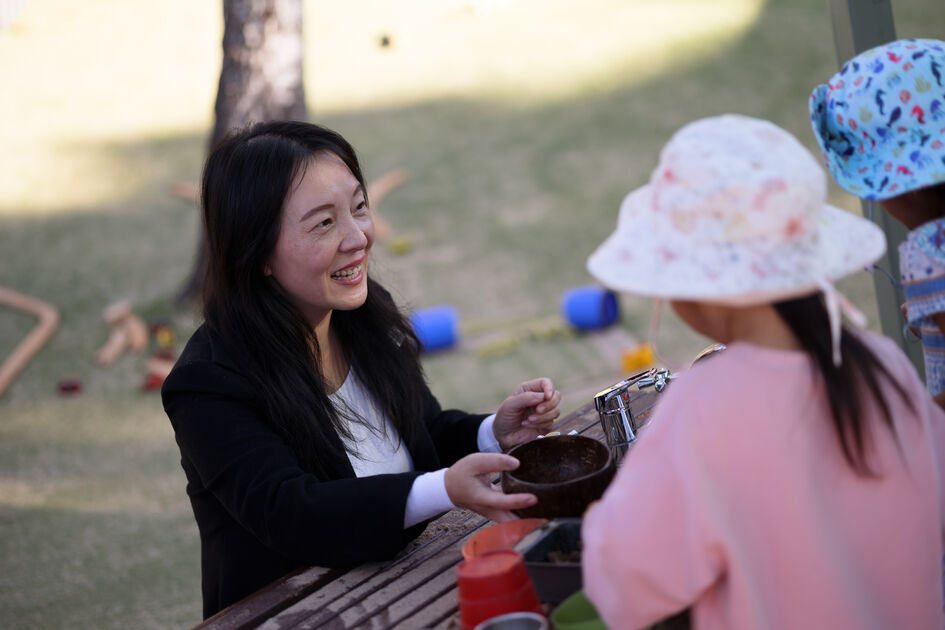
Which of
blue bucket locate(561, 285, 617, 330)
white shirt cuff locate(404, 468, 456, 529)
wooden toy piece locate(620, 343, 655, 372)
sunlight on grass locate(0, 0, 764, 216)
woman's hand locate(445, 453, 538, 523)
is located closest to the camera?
woman's hand locate(445, 453, 538, 523)

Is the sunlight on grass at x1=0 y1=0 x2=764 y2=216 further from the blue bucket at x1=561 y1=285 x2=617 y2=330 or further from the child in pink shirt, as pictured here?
the child in pink shirt

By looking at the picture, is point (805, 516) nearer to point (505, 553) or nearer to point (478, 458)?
point (505, 553)

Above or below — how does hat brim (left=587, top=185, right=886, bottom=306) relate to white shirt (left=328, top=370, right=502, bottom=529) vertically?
above

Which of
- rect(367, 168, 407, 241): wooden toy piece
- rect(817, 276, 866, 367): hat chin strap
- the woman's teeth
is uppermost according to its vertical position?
rect(817, 276, 866, 367): hat chin strap

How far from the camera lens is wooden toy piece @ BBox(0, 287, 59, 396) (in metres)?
6.34

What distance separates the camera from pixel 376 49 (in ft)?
33.7

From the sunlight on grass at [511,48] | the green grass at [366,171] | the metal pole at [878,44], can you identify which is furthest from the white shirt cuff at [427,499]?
the sunlight on grass at [511,48]

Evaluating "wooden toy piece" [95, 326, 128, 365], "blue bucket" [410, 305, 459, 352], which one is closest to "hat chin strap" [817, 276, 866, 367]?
"blue bucket" [410, 305, 459, 352]

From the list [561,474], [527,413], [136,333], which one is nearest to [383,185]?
[136,333]

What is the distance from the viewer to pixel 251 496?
1.82 metres

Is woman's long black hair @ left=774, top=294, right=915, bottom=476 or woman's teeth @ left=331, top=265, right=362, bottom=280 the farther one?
woman's teeth @ left=331, top=265, right=362, bottom=280

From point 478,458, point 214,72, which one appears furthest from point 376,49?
point 478,458

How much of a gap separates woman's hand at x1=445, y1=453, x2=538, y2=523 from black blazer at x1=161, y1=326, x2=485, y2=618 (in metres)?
0.11

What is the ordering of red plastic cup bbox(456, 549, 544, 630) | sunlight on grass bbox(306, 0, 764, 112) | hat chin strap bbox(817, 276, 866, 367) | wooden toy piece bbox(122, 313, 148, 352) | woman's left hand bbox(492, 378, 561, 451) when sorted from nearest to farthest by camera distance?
1. hat chin strap bbox(817, 276, 866, 367)
2. red plastic cup bbox(456, 549, 544, 630)
3. woman's left hand bbox(492, 378, 561, 451)
4. wooden toy piece bbox(122, 313, 148, 352)
5. sunlight on grass bbox(306, 0, 764, 112)
